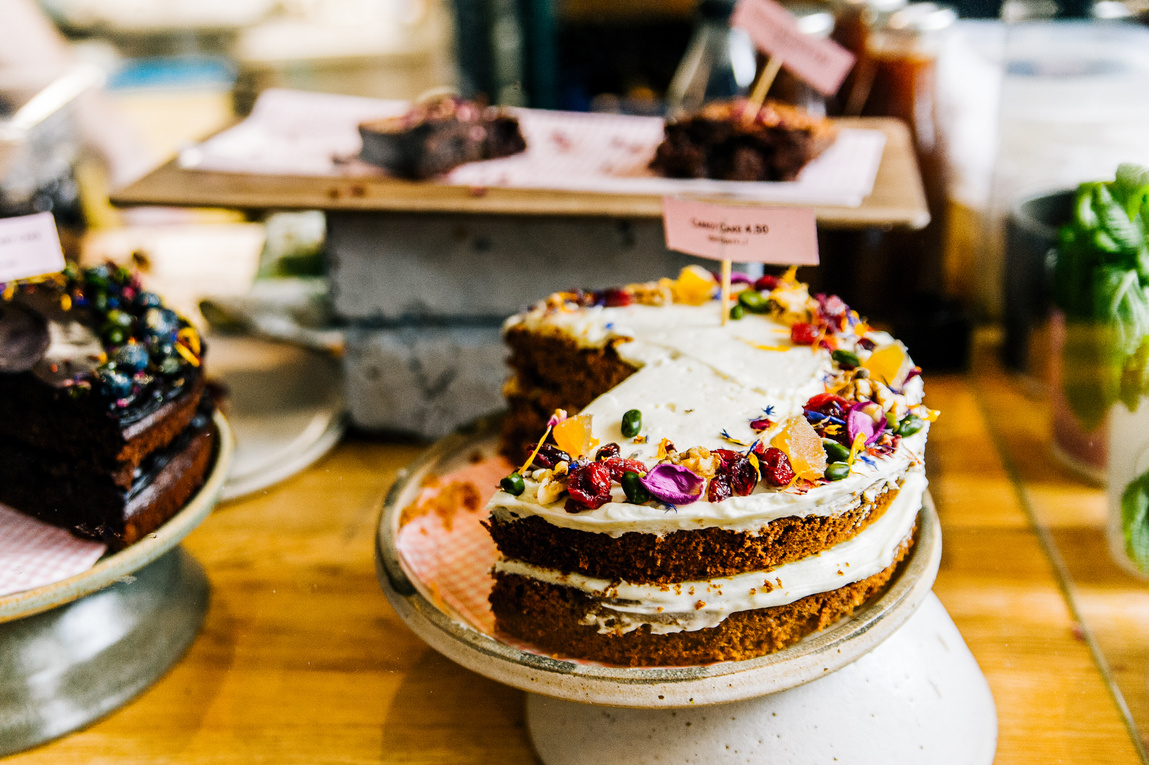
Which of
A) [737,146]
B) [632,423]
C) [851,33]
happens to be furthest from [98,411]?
[851,33]

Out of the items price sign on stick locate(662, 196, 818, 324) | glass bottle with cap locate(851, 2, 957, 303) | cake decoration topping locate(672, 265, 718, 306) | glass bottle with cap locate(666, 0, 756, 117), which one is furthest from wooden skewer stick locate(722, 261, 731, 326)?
glass bottle with cap locate(666, 0, 756, 117)

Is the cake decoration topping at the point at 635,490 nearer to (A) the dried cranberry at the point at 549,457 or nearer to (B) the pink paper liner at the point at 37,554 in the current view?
(A) the dried cranberry at the point at 549,457

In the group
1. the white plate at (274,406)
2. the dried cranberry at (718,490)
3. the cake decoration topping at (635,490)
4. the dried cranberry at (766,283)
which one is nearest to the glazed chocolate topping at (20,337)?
the white plate at (274,406)

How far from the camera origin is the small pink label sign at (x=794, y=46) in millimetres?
2197

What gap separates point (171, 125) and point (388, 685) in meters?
3.35

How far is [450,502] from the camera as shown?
69.2 inches

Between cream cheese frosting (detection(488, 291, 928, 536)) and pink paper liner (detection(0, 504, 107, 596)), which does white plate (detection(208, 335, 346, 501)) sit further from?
cream cheese frosting (detection(488, 291, 928, 536))

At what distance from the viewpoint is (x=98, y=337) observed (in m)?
1.75

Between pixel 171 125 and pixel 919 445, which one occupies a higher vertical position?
pixel 171 125

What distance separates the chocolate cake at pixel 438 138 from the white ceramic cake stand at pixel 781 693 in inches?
43.8

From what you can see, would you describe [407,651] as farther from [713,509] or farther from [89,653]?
[713,509]

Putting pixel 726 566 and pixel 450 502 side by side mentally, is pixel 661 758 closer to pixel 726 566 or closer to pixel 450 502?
pixel 726 566

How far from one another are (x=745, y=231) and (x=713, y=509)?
1.72ft

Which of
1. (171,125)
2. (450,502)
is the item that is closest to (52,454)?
(450,502)
